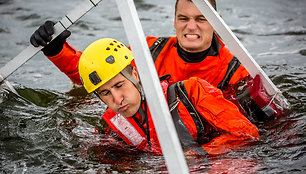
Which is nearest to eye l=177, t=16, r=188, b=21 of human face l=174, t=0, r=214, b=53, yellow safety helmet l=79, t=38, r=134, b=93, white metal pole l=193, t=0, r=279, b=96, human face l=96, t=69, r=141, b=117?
human face l=174, t=0, r=214, b=53

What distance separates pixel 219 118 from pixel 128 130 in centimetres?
80

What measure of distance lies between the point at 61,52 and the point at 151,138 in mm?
1425

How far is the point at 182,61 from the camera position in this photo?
4.46 metres

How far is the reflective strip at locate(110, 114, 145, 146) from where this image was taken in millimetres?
3612

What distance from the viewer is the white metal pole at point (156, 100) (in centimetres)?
212

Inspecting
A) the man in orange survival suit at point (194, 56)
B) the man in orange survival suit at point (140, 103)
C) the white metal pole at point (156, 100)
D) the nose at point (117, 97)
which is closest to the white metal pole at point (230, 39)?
the man in orange survival suit at point (194, 56)

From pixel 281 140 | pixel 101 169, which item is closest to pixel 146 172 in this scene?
pixel 101 169

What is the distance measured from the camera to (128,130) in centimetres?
363

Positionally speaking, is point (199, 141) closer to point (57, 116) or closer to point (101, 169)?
point (101, 169)

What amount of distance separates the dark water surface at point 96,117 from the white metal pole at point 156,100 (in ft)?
3.36

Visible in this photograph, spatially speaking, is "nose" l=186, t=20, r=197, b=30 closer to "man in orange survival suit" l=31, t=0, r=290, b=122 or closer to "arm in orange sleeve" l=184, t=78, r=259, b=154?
"man in orange survival suit" l=31, t=0, r=290, b=122

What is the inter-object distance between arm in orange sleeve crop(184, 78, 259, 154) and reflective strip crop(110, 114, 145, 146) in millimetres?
571

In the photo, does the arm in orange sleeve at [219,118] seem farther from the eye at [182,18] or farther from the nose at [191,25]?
the eye at [182,18]

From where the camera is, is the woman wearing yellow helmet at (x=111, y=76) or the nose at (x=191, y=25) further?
the nose at (x=191, y=25)
